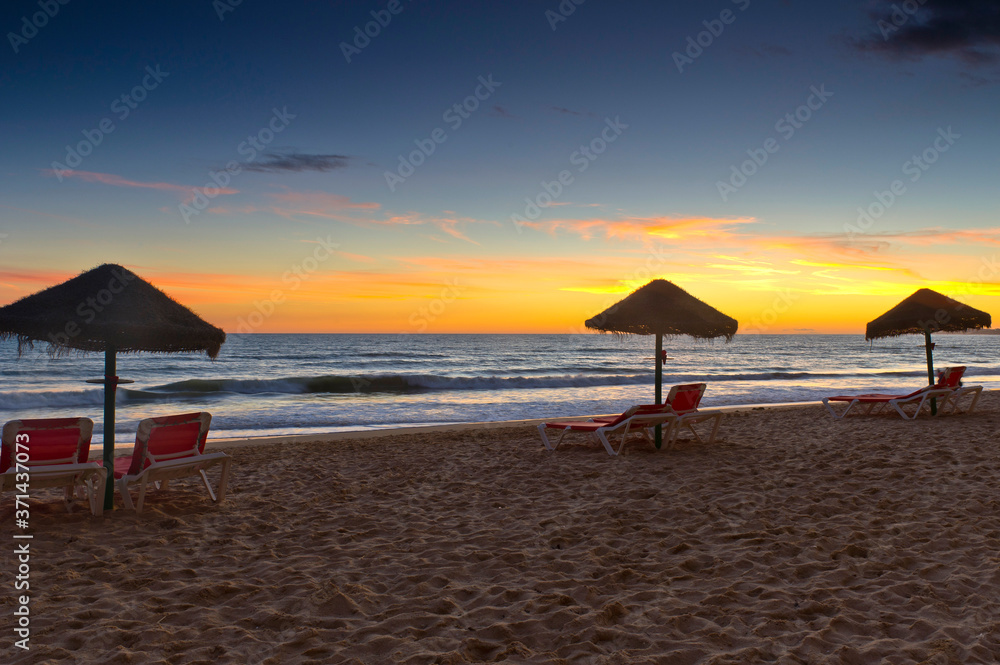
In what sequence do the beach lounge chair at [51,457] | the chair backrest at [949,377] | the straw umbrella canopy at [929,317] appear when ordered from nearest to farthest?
the beach lounge chair at [51,457]
the chair backrest at [949,377]
the straw umbrella canopy at [929,317]

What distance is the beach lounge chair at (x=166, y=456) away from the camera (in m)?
5.09

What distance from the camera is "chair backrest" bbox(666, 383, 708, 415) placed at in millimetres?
8273

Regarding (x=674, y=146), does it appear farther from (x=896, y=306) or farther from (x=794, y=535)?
(x=794, y=535)

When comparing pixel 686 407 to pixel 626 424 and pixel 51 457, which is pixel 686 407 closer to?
pixel 626 424

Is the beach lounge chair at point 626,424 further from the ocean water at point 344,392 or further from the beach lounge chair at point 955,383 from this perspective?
the beach lounge chair at point 955,383

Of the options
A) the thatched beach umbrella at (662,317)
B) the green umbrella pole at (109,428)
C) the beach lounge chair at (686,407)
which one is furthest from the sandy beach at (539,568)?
the thatched beach umbrella at (662,317)

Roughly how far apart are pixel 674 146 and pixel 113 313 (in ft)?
38.4

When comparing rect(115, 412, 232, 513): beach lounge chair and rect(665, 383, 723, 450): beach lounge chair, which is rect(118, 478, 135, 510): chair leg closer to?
rect(115, 412, 232, 513): beach lounge chair

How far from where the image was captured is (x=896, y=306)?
41.0 ft

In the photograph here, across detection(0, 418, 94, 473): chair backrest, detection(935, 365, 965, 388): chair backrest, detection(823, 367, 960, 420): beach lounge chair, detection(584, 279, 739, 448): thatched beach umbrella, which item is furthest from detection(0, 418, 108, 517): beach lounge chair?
detection(935, 365, 965, 388): chair backrest

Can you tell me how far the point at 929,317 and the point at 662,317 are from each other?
7502 mm

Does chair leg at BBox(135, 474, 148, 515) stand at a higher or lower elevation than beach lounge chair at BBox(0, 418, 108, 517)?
lower

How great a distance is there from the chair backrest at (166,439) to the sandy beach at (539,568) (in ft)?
1.46

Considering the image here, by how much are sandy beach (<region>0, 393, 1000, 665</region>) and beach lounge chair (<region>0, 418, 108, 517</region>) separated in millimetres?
298
